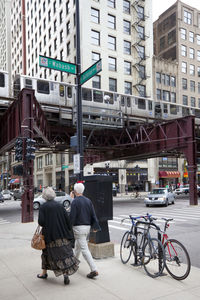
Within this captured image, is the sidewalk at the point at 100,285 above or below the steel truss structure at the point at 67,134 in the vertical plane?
below

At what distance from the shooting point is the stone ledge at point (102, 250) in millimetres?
7242

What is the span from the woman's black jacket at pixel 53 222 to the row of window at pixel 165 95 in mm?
52281

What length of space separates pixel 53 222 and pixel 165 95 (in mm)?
54563

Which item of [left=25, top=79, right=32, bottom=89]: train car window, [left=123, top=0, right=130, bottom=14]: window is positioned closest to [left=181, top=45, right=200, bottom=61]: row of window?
[left=123, top=0, right=130, bottom=14]: window

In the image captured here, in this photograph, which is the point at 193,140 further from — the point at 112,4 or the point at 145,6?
the point at 145,6

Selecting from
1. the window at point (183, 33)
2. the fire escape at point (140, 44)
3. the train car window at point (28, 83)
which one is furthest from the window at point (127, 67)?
the train car window at point (28, 83)

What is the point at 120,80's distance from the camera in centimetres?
5009

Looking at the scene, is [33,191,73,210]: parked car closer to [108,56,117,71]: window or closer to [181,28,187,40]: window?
[108,56,117,71]: window

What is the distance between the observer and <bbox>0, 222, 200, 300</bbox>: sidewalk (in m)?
5.02

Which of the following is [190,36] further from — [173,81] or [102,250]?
[102,250]

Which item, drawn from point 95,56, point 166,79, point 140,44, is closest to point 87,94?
point 95,56

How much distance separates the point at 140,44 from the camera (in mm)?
53406

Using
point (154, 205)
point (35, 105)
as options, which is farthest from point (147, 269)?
point (154, 205)

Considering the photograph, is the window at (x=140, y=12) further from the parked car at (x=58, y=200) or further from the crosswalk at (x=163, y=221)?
the crosswalk at (x=163, y=221)
